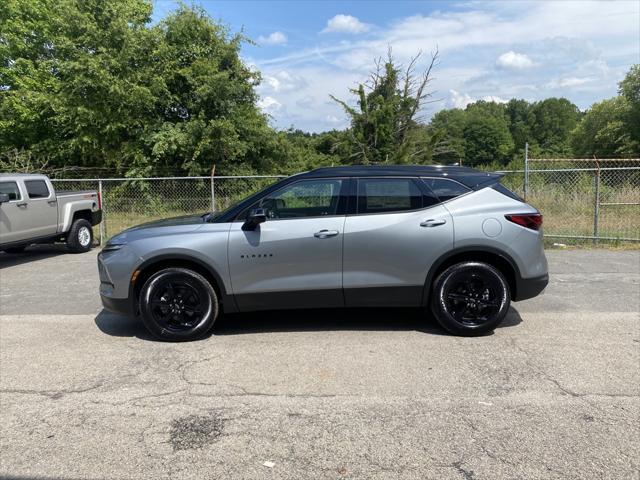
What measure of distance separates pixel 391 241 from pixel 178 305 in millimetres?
2249

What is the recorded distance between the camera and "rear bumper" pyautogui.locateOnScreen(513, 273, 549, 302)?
16.9 feet

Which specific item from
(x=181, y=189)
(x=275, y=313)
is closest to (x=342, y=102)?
(x=181, y=189)

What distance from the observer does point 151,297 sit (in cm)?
512

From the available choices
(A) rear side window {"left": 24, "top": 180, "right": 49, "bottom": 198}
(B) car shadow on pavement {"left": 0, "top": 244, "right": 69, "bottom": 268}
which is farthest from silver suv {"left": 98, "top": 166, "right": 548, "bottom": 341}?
(B) car shadow on pavement {"left": 0, "top": 244, "right": 69, "bottom": 268}

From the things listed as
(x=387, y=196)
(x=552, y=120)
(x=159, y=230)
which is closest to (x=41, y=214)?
(x=159, y=230)

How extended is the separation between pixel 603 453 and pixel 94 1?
2165 cm

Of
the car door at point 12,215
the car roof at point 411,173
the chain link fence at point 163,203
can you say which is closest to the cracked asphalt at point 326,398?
the car roof at point 411,173

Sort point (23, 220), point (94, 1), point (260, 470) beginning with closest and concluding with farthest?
point (260, 470)
point (23, 220)
point (94, 1)

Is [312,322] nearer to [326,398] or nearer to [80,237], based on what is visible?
[326,398]

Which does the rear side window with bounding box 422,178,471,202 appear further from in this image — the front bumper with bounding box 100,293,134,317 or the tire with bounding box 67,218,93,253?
the tire with bounding box 67,218,93,253

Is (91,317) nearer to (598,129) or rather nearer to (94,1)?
(94,1)

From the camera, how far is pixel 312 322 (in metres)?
5.73

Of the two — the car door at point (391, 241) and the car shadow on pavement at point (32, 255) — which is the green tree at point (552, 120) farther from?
the car door at point (391, 241)

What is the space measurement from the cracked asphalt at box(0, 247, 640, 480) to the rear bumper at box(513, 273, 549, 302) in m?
0.41
